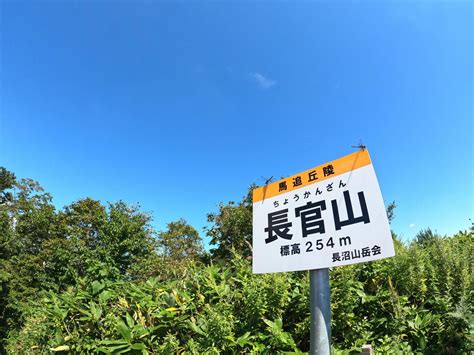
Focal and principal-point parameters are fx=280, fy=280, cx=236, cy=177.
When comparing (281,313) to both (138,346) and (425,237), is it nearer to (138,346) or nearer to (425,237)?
(138,346)

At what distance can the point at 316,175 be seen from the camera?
1452mm

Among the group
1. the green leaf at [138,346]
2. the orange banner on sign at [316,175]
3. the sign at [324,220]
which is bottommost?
the green leaf at [138,346]

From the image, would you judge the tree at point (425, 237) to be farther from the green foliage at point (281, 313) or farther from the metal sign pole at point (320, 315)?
the metal sign pole at point (320, 315)

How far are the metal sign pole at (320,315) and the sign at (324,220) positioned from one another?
68 mm

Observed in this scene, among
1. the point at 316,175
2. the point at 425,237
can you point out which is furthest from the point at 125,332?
the point at 425,237

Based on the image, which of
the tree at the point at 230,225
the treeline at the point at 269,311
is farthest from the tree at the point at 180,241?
the treeline at the point at 269,311

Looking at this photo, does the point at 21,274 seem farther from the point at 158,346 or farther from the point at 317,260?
the point at 317,260

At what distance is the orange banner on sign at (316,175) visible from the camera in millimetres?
1299

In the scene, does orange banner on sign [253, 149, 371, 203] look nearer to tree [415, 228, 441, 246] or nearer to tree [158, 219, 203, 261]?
tree [415, 228, 441, 246]

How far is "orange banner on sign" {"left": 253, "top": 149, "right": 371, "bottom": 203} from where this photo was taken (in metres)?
1.30

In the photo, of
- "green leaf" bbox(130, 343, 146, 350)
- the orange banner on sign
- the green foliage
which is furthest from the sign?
"green leaf" bbox(130, 343, 146, 350)

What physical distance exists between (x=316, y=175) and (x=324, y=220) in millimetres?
260

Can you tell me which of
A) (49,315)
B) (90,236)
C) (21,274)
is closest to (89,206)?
(90,236)

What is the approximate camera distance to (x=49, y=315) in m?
1.91
